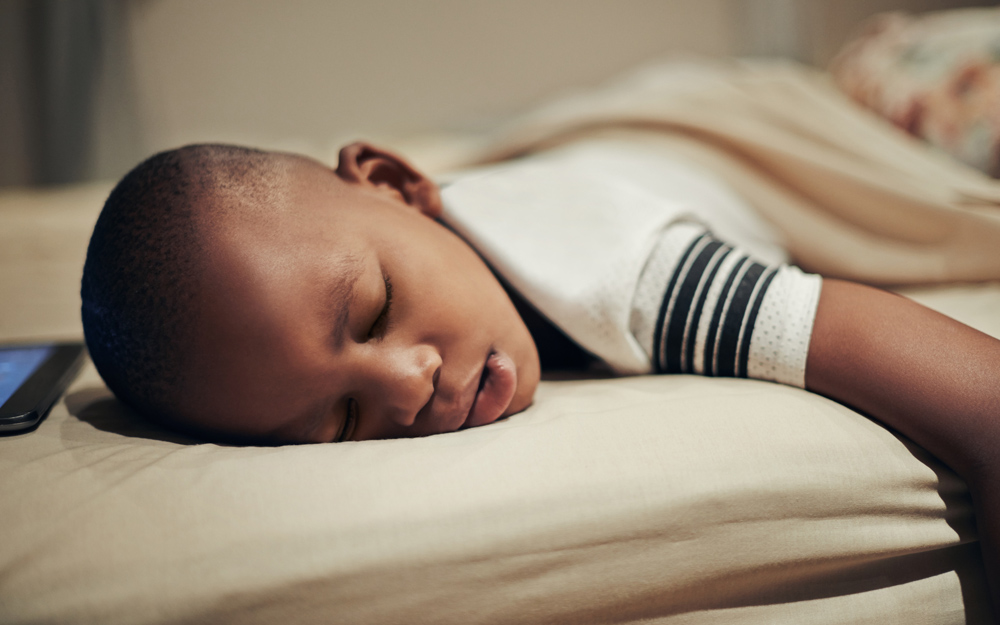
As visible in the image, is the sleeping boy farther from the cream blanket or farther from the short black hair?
the cream blanket

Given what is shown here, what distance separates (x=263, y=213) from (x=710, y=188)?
702 millimetres

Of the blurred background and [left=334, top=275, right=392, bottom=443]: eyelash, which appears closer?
[left=334, top=275, right=392, bottom=443]: eyelash

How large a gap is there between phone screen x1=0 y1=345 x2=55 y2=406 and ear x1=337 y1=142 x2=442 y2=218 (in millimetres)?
422

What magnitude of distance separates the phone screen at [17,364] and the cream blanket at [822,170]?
779 millimetres

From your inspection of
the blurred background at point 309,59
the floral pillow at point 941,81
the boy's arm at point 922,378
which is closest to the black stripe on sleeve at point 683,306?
the boy's arm at point 922,378

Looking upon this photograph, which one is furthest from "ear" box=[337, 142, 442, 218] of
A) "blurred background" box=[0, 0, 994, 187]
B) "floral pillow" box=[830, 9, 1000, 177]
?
"blurred background" box=[0, 0, 994, 187]

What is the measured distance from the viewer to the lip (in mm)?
574

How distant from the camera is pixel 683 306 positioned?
616 millimetres

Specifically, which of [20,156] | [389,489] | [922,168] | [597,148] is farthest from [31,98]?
[922,168]

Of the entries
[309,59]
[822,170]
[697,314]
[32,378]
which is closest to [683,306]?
[697,314]

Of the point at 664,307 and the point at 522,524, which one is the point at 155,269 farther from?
the point at 664,307

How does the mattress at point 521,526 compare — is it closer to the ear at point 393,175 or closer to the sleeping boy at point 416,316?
the sleeping boy at point 416,316

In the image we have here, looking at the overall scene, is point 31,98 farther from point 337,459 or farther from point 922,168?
point 922,168

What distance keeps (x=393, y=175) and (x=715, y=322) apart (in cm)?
42
